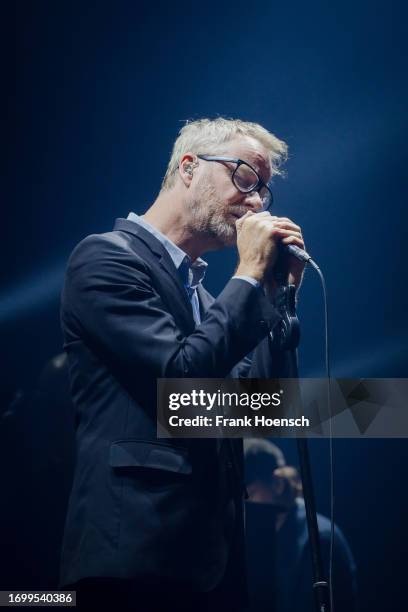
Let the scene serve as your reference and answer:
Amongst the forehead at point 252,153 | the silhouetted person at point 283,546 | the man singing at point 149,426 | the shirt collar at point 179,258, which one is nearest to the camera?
the man singing at point 149,426

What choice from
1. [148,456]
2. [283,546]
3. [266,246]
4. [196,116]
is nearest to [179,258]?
[266,246]

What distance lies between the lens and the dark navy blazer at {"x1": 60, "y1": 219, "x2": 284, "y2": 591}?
1057 millimetres

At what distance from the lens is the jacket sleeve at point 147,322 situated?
1134 mm

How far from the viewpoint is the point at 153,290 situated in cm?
124

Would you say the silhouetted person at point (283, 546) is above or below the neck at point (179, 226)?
below

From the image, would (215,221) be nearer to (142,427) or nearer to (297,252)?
(297,252)

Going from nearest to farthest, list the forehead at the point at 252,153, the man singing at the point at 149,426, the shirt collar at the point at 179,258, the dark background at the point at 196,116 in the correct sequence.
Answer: the man singing at the point at 149,426 → the shirt collar at the point at 179,258 → the forehead at the point at 252,153 → the dark background at the point at 196,116

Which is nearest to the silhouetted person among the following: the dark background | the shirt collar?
the dark background

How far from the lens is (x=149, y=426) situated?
3.69ft

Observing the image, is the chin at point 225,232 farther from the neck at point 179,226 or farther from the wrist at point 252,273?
the wrist at point 252,273

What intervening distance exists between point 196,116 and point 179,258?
1282 millimetres

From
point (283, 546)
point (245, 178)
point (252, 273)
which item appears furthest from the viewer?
point (283, 546)

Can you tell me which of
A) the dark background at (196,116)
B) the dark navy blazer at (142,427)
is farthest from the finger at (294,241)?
the dark background at (196,116)

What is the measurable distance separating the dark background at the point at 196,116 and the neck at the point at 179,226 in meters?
1.08
